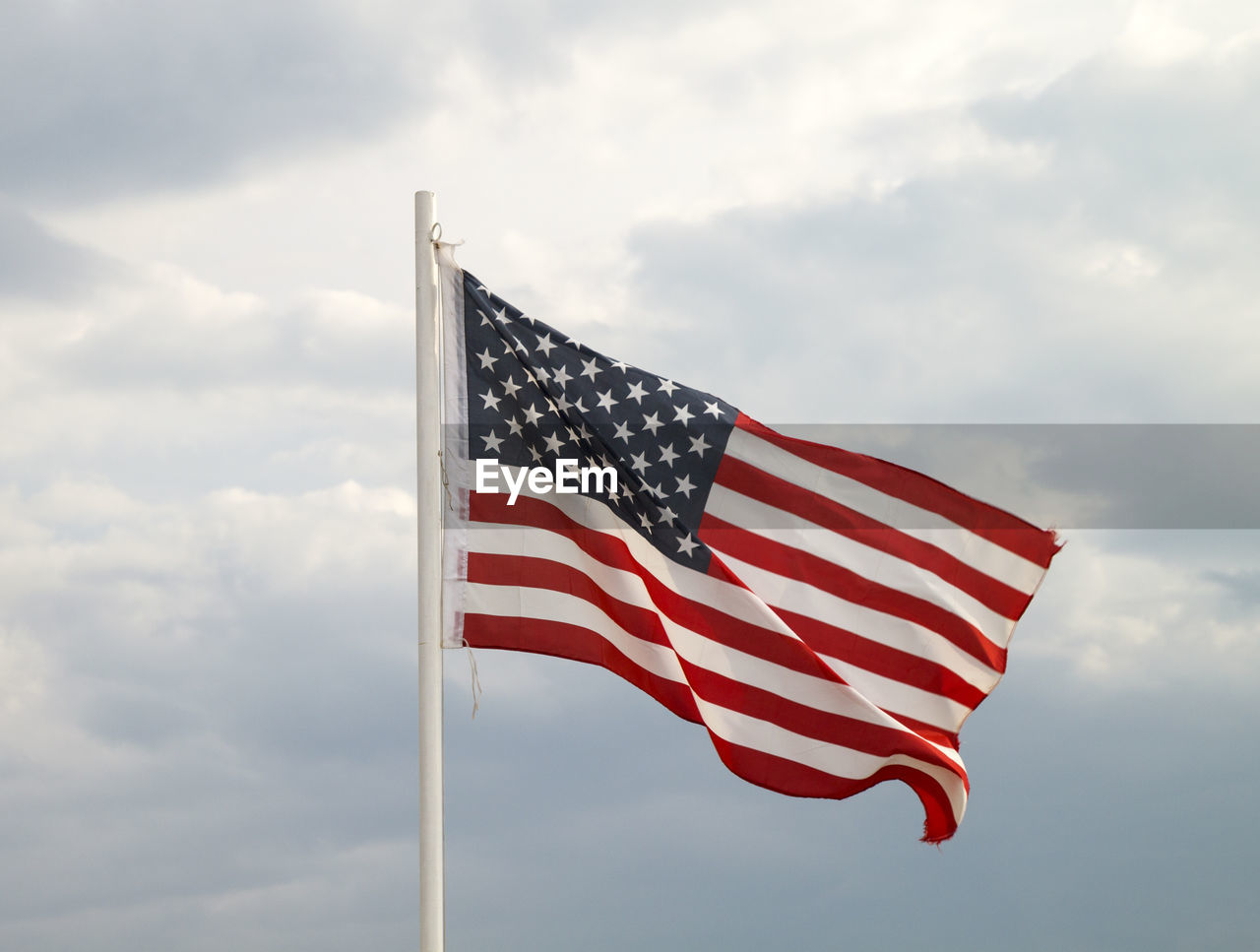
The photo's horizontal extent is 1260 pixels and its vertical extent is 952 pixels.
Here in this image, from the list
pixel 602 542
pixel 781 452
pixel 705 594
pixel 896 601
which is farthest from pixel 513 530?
pixel 896 601

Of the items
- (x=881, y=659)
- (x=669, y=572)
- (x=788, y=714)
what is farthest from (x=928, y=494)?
(x=669, y=572)

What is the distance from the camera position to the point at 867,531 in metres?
13.7

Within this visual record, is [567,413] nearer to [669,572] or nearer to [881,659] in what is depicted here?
[669,572]

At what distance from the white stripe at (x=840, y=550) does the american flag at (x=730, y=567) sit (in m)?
0.02

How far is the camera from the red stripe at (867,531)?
1366cm

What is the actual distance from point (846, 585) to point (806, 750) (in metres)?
1.61

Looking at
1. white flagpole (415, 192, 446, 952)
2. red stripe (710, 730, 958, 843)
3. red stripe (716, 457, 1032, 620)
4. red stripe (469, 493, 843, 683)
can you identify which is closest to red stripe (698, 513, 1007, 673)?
red stripe (716, 457, 1032, 620)

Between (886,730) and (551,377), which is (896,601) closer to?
(886,730)

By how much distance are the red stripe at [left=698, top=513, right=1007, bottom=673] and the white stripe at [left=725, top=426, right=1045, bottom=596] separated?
57 centimetres

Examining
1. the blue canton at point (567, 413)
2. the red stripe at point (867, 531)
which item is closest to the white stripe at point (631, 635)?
the blue canton at point (567, 413)

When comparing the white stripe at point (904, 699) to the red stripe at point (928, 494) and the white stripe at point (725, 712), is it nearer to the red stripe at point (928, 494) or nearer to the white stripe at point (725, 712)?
the white stripe at point (725, 712)

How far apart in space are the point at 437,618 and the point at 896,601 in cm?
430

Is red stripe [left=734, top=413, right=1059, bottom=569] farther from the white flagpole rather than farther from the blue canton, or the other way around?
the white flagpole

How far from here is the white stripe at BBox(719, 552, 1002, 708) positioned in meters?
13.6
